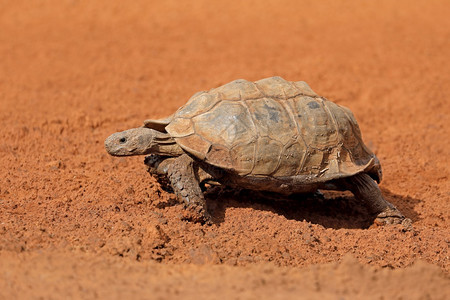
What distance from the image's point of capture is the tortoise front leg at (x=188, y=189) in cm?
575

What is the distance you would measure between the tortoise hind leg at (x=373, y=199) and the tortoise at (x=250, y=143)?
0.15m

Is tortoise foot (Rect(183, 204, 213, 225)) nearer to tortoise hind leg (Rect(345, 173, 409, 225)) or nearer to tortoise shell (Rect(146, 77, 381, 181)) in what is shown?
tortoise shell (Rect(146, 77, 381, 181))

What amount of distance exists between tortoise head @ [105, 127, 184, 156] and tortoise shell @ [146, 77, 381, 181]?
166 millimetres

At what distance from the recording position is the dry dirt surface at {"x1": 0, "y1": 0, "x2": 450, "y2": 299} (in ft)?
14.8

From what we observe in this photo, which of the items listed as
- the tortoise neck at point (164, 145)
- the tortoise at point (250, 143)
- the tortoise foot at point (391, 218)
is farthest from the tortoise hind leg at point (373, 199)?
the tortoise neck at point (164, 145)

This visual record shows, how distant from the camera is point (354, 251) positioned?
18.6 ft

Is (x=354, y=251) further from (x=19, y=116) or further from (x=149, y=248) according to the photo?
(x=19, y=116)

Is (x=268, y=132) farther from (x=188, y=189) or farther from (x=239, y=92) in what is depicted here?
(x=188, y=189)

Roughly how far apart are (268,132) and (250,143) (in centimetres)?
25

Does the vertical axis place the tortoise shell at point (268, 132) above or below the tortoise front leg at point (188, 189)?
above

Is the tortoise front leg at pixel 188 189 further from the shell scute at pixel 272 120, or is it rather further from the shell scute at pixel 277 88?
the shell scute at pixel 277 88

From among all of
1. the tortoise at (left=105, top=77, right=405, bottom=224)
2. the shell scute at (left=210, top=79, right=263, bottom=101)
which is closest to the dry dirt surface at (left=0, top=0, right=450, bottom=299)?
the tortoise at (left=105, top=77, right=405, bottom=224)

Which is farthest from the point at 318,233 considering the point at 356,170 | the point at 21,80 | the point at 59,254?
the point at 21,80

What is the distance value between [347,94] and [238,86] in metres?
5.11
